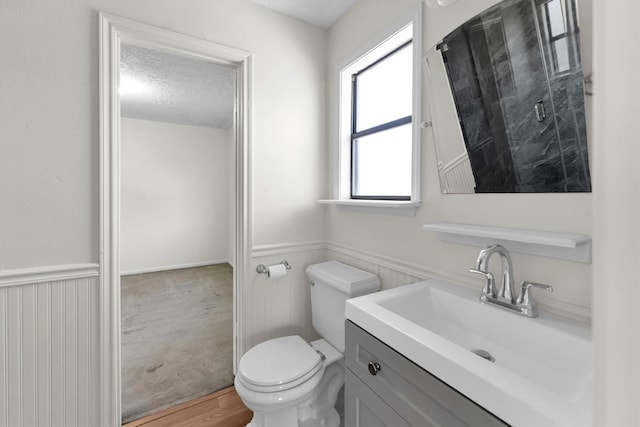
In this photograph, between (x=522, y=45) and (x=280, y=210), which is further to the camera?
(x=280, y=210)

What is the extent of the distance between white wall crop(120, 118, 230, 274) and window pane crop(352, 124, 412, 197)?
10.9 feet

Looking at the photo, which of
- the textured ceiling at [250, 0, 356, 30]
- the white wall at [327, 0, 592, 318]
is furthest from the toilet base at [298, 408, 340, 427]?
the textured ceiling at [250, 0, 356, 30]

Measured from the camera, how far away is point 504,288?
3.09 ft

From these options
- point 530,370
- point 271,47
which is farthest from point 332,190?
point 530,370

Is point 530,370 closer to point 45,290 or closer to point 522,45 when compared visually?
point 522,45

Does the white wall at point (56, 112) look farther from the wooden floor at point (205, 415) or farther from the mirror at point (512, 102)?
the mirror at point (512, 102)

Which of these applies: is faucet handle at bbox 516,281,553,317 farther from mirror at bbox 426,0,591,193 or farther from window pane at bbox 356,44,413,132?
window pane at bbox 356,44,413,132

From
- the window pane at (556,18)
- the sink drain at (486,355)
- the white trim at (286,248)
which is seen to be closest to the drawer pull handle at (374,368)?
the sink drain at (486,355)

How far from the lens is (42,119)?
122 centimetres

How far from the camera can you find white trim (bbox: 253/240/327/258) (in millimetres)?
1747

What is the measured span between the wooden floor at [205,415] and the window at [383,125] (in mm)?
1327

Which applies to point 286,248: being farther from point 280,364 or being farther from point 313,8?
point 313,8

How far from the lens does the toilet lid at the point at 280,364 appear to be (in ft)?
4.04

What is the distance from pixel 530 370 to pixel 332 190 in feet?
4.47
